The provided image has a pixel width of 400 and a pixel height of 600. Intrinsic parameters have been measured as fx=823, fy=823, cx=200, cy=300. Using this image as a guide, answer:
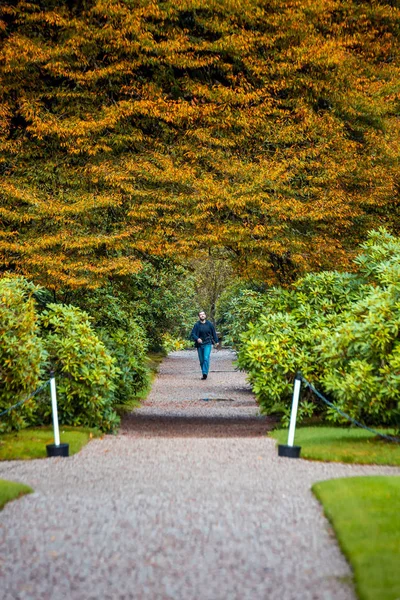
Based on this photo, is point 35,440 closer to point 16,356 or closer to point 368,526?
point 16,356

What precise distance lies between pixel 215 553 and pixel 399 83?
14233mm

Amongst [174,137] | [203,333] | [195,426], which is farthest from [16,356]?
[203,333]

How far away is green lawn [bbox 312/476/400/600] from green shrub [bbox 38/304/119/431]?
5.51m

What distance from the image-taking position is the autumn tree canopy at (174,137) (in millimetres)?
16000

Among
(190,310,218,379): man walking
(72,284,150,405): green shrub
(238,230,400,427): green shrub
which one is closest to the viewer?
(238,230,400,427): green shrub

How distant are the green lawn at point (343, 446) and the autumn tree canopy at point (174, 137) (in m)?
4.36

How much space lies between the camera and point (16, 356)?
39.0 feet

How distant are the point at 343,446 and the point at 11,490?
5.03m

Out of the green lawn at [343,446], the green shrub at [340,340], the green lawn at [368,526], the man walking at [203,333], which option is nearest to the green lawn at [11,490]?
the green lawn at [368,526]

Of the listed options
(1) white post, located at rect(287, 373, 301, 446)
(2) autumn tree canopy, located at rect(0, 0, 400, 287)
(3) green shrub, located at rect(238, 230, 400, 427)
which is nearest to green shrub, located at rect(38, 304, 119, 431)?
(2) autumn tree canopy, located at rect(0, 0, 400, 287)

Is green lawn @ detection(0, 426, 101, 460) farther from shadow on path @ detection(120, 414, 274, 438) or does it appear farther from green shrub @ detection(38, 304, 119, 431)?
shadow on path @ detection(120, 414, 274, 438)

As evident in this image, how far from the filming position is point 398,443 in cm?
1177

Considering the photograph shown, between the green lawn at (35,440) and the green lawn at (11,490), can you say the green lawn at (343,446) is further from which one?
the green lawn at (11,490)

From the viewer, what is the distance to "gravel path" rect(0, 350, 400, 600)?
18.3 feet
